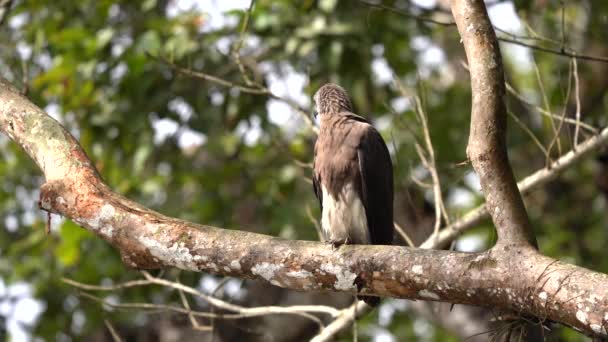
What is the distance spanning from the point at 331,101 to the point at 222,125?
60.5 inches

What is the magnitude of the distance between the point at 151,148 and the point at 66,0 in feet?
4.30

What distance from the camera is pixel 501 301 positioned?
2660mm

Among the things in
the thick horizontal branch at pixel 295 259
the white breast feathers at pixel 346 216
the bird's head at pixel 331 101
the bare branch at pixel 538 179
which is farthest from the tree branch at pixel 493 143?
the bird's head at pixel 331 101

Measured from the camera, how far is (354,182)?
173 inches

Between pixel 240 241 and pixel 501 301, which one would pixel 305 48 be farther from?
pixel 501 301

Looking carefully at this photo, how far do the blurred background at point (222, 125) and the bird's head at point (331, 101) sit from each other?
0.23 metres

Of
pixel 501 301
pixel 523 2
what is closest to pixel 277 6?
pixel 523 2

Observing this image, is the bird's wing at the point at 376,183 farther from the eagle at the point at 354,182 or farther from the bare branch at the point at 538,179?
the bare branch at the point at 538,179

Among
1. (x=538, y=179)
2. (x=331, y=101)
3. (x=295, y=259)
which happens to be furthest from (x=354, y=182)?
(x=295, y=259)

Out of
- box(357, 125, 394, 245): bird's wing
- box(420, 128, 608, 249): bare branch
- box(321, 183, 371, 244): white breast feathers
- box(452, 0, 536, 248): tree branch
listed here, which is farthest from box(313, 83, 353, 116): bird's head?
box(452, 0, 536, 248): tree branch

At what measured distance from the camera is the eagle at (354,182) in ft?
14.3

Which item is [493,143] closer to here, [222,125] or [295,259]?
[295,259]

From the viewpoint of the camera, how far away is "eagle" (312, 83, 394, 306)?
4.35 meters

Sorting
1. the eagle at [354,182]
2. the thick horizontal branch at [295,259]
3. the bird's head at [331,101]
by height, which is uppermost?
the bird's head at [331,101]
